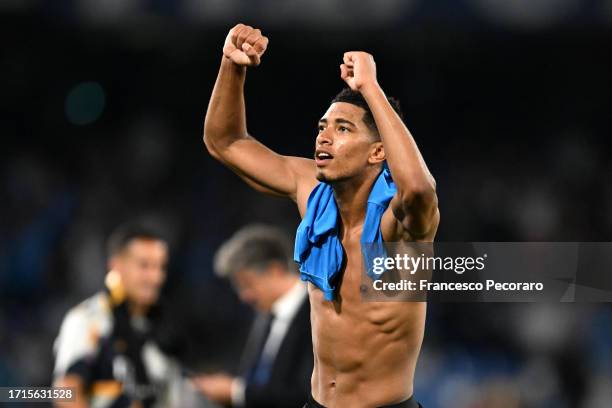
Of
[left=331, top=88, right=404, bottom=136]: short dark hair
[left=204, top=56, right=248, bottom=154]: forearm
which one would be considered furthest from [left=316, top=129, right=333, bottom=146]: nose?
[left=204, top=56, right=248, bottom=154]: forearm

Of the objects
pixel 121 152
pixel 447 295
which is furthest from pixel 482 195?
pixel 447 295

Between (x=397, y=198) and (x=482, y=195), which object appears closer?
(x=397, y=198)

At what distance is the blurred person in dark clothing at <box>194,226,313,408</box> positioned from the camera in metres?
4.32

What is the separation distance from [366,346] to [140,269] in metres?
1.41

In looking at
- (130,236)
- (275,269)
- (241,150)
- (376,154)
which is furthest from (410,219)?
(130,236)

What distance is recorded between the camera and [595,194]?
904cm

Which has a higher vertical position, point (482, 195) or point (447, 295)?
point (482, 195)

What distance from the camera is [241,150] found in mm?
3650

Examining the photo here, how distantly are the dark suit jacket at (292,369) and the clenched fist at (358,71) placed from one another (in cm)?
147

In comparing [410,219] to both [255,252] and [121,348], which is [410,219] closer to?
[121,348]

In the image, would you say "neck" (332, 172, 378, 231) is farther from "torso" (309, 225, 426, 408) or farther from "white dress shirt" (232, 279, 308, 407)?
"white dress shirt" (232, 279, 308, 407)

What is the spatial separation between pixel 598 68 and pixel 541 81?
629 mm

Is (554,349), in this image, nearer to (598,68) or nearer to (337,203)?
(598,68)

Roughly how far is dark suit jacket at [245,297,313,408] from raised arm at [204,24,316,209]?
89 cm
